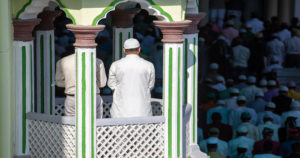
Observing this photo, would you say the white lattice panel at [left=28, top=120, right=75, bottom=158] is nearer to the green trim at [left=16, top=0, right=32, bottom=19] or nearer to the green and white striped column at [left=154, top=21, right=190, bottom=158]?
the green and white striped column at [left=154, top=21, right=190, bottom=158]

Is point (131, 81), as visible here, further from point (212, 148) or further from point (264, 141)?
point (264, 141)

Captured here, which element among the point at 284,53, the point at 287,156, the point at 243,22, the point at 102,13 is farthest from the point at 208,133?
the point at 243,22

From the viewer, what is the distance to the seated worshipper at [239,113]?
17.7m

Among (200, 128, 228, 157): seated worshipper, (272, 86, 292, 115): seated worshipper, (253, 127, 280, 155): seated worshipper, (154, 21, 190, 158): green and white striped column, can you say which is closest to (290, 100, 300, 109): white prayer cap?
(272, 86, 292, 115): seated worshipper

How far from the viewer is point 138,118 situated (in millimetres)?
13250

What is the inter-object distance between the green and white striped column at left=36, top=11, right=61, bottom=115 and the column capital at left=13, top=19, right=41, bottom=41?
0.94 meters

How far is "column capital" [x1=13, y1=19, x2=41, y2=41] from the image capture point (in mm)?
13367

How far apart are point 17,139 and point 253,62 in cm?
898

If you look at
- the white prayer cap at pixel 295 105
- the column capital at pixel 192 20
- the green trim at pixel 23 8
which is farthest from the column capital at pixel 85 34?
the white prayer cap at pixel 295 105

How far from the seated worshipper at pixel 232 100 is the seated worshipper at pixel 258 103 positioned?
1.15ft

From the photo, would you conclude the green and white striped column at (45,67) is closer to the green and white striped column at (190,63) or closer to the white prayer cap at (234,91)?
the green and white striped column at (190,63)

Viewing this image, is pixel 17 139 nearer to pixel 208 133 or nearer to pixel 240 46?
pixel 208 133

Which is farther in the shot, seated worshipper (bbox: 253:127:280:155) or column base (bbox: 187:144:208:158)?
seated worshipper (bbox: 253:127:280:155)

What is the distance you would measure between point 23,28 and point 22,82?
0.69 m
